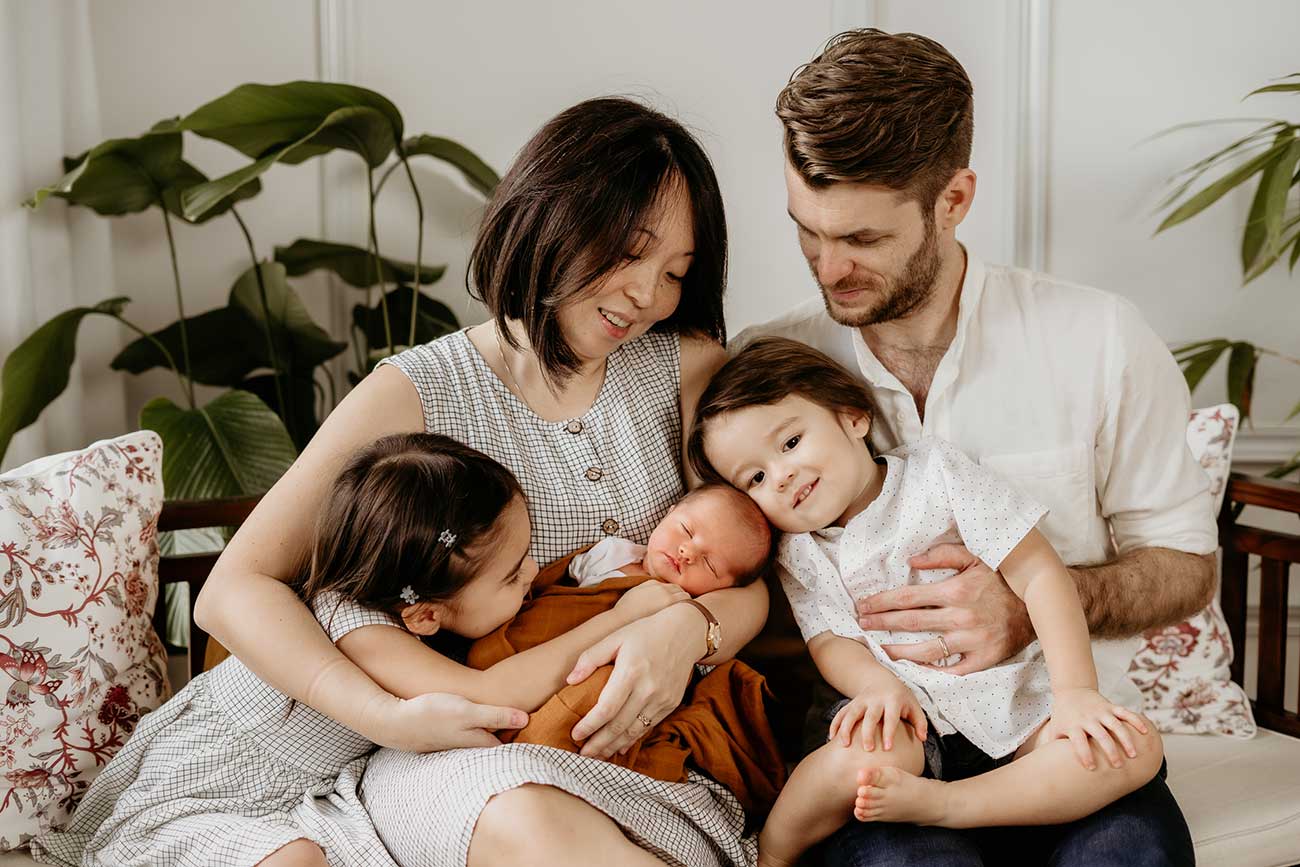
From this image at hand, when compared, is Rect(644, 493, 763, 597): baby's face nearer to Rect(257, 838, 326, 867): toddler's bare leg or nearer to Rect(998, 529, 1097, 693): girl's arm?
Rect(998, 529, 1097, 693): girl's arm

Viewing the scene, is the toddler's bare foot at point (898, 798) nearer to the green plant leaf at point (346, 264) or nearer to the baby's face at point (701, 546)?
the baby's face at point (701, 546)

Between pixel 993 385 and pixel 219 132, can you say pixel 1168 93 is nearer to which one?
pixel 993 385

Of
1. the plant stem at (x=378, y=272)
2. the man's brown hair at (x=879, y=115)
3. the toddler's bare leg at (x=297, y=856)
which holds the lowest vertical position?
the toddler's bare leg at (x=297, y=856)

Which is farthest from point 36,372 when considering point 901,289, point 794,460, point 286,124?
point 901,289

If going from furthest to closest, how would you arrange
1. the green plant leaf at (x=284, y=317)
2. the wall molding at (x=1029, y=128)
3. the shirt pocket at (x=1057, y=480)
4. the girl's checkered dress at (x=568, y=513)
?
the wall molding at (x=1029, y=128)
the green plant leaf at (x=284, y=317)
the shirt pocket at (x=1057, y=480)
the girl's checkered dress at (x=568, y=513)

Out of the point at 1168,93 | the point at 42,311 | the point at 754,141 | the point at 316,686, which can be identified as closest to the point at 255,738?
the point at 316,686

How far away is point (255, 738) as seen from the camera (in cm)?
157

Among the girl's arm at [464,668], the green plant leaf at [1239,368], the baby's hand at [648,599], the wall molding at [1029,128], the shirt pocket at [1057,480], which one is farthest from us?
the wall molding at [1029,128]

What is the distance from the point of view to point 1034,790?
4.72 feet

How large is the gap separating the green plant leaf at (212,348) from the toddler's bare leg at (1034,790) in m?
1.70

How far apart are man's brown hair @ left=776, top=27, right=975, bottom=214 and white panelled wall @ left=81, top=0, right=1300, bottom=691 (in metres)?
0.92

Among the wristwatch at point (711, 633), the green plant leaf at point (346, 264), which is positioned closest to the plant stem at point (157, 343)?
the green plant leaf at point (346, 264)

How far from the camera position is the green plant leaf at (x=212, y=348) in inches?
96.5

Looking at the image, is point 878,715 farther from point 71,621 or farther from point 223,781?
point 71,621
